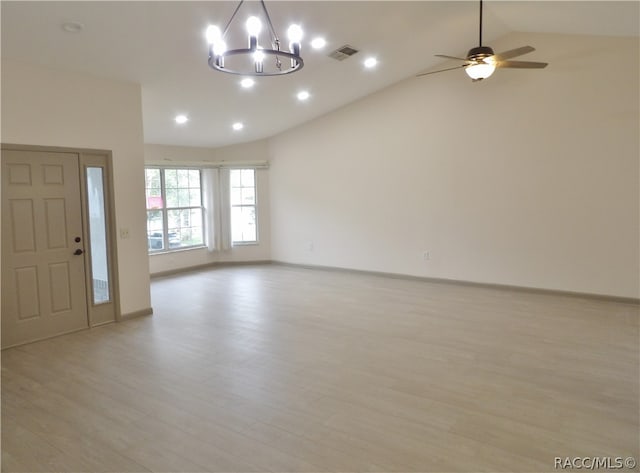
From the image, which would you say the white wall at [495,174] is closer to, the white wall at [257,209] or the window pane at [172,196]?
the white wall at [257,209]

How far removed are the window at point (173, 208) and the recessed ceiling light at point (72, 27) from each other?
13.0ft

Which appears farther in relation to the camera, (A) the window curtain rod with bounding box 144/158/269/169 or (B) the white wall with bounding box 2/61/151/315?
(A) the window curtain rod with bounding box 144/158/269/169

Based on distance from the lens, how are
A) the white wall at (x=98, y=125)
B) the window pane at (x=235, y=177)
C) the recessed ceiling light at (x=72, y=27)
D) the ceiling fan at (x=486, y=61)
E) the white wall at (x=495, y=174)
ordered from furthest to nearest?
the window pane at (x=235, y=177)
the white wall at (x=495, y=174)
the white wall at (x=98, y=125)
the ceiling fan at (x=486, y=61)
the recessed ceiling light at (x=72, y=27)

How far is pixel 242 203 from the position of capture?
8711 millimetres

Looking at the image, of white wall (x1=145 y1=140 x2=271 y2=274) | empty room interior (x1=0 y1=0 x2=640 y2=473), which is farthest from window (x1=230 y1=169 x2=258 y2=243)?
empty room interior (x1=0 y1=0 x2=640 y2=473)

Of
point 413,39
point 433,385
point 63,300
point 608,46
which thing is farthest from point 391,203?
point 63,300

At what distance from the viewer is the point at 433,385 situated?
3270 millimetres

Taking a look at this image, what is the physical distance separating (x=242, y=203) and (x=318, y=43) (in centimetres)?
455

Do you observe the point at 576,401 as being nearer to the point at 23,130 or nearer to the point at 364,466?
the point at 364,466

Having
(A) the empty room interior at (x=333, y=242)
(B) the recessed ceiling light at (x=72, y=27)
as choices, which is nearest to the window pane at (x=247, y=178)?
(A) the empty room interior at (x=333, y=242)

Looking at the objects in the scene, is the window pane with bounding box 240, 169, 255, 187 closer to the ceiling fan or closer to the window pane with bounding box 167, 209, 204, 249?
the window pane with bounding box 167, 209, 204, 249

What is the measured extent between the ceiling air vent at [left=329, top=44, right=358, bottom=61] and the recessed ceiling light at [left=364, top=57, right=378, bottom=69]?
404mm

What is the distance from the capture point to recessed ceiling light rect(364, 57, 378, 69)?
5.49 meters

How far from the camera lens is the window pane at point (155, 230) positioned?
766cm
